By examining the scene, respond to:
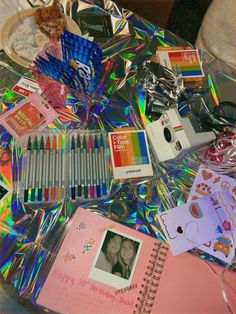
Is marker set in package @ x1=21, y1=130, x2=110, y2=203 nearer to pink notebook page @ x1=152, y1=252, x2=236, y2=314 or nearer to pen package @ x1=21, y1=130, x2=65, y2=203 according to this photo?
pen package @ x1=21, y1=130, x2=65, y2=203

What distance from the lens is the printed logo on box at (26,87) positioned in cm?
87

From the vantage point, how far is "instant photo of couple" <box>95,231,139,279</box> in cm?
71

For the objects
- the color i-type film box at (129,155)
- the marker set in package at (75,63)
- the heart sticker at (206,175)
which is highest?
the marker set in package at (75,63)

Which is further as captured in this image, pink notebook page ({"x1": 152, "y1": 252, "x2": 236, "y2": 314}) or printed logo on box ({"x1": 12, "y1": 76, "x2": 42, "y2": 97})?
printed logo on box ({"x1": 12, "y1": 76, "x2": 42, "y2": 97})

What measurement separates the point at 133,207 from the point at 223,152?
0.28m

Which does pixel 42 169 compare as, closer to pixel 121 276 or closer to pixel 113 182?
pixel 113 182

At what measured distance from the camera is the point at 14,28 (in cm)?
92

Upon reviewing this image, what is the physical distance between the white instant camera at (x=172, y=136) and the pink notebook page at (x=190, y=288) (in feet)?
0.83

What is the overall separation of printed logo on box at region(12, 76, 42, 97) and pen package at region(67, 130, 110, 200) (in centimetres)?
17

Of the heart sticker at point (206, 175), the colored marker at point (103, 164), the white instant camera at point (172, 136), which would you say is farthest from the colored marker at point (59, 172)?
the heart sticker at point (206, 175)

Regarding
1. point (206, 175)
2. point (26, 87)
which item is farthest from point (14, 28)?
point (206, 175)

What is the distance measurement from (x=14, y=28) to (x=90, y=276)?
28.2 inches

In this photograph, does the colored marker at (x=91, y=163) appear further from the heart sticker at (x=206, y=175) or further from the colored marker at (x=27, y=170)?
the heart sticker at (x=206, y=175)

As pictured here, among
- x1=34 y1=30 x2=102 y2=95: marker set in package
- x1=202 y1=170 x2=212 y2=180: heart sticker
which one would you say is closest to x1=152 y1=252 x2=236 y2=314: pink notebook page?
x1=202 y1=170 x2=212 y2=180: heart sticker
